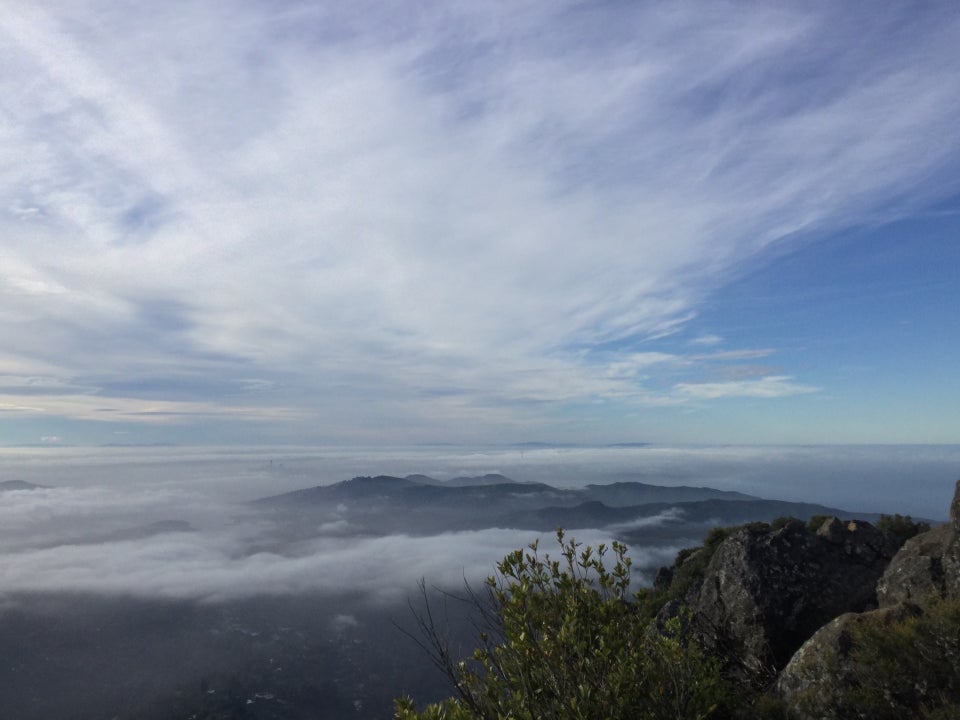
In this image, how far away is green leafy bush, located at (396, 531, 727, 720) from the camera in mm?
8516

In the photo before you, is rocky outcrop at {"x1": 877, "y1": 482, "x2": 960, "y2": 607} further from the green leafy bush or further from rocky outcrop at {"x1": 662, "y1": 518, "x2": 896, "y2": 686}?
the green leafy bush

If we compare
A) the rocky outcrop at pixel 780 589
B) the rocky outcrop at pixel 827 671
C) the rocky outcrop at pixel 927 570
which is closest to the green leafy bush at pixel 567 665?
the rocky outcrop at pixel 827 671

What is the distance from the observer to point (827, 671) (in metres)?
11.1

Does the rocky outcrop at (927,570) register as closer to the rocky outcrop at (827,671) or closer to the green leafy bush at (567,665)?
the rocky outcrop at (827,671)

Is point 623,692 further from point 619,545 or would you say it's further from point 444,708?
point 444,708

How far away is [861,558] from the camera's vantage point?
18.2m

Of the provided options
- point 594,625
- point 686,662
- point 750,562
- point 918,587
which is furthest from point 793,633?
point 594,625

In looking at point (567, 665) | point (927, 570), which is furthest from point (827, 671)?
point (567, 665)

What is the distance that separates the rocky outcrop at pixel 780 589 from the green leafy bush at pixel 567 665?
24.2 feet

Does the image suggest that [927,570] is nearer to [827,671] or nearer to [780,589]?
[780,589]

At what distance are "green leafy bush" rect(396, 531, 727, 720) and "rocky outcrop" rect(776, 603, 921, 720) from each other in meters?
2.55

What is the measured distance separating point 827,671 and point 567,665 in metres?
6.29

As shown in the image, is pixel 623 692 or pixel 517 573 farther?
pixel 517 573

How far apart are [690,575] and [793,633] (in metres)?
13.6
